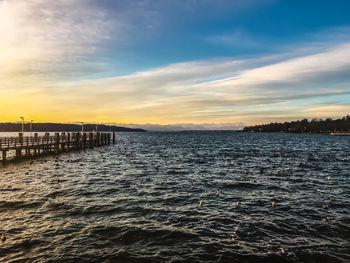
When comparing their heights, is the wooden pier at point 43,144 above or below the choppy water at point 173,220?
above

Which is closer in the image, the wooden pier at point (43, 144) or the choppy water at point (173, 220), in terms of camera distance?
the choppy water at point (173, 220)

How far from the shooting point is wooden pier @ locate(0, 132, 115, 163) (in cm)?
3056

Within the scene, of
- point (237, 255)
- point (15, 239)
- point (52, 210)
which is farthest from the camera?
point (52, 210)

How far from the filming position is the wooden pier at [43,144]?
100ft

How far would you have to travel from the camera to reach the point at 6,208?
11.9 meters

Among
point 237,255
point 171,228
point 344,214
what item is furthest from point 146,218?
point 344,214

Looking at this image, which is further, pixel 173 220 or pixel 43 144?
pixel 43 144

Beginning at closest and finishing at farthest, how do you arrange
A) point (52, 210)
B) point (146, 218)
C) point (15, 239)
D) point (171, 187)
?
point (15, 239), point (146, 218), point (52, 210), point (171, 187)

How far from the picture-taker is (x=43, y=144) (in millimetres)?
35844

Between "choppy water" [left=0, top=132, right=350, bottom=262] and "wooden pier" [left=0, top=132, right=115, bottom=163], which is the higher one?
"wooden pier" [left=0, top=132, right=115, bottom=163]

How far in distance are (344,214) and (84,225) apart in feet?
37.7

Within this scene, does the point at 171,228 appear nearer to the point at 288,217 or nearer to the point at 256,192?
the point at 288,217

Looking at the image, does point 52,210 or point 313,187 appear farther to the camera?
point 313,187

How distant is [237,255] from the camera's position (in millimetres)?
7895
